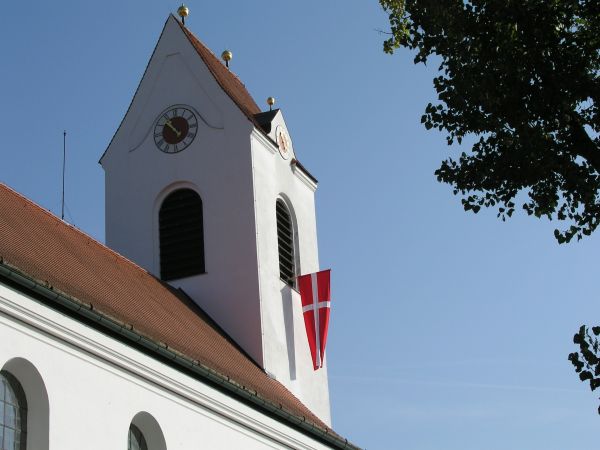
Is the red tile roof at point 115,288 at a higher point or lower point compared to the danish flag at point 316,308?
lower

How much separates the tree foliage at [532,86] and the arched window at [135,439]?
7.11 metres

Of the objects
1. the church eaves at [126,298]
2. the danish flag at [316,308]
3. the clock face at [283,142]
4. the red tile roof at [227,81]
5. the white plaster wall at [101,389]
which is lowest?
the white plaster wall at [101,389]

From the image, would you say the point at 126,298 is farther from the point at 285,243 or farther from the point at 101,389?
the point at 285,243

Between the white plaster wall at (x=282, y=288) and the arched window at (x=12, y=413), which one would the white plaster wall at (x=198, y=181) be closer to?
the white plaster wall at (x=282, y=288)

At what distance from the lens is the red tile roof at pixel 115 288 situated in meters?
17.6

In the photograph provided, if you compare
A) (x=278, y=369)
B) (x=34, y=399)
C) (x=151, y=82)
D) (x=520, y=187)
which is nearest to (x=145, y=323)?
(x=34, y=399)

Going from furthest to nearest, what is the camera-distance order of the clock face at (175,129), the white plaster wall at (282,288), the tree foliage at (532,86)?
1. the clock face at (175,129)
2. the white plaster wall at (282,288)
3. the tree foliage at (532,86)

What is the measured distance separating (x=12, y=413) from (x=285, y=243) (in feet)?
42.4

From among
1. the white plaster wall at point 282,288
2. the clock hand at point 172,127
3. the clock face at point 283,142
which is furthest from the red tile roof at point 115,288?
the clock face at point 283,142

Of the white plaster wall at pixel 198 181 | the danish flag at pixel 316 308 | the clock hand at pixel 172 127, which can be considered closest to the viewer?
the white plaster wall at pixel 198 181

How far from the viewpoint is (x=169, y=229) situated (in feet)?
88.4

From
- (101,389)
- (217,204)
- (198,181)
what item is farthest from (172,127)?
(101,389)

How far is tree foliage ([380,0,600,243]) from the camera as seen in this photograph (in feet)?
41.2

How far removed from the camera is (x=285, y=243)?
2761 centimetres
